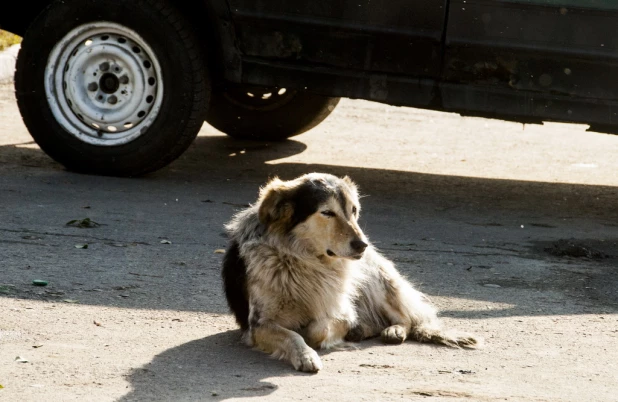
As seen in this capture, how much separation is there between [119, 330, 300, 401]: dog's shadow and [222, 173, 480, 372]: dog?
12cm

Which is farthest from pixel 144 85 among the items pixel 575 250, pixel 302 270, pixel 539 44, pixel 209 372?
pixel 209 372

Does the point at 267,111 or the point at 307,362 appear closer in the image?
the point at 307,362

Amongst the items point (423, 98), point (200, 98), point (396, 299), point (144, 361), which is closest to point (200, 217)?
point (200, 98)

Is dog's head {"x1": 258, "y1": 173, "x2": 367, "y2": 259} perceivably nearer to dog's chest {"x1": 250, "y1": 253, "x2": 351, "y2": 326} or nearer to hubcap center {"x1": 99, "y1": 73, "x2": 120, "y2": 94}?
dog's chest {"x1": 250, "y1": 253, "x2": 351, "y2": 326}

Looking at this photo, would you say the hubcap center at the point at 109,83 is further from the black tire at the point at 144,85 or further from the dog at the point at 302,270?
the dog at the point at 302,270

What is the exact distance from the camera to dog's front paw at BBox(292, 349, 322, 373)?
4648mm

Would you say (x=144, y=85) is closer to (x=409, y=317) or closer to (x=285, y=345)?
(x=409, y=317)

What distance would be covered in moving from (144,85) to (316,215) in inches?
141

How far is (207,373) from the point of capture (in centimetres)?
461

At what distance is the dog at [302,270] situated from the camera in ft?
16.5

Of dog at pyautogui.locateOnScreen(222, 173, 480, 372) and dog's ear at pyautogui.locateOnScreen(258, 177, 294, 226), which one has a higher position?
dog's ear at pyautogui.locateOnScreen(258, 177, 294, 226)

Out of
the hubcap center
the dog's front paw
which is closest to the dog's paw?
the dog's front paw

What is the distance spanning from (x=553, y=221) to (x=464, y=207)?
2.25 feet

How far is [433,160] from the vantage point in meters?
10.1
